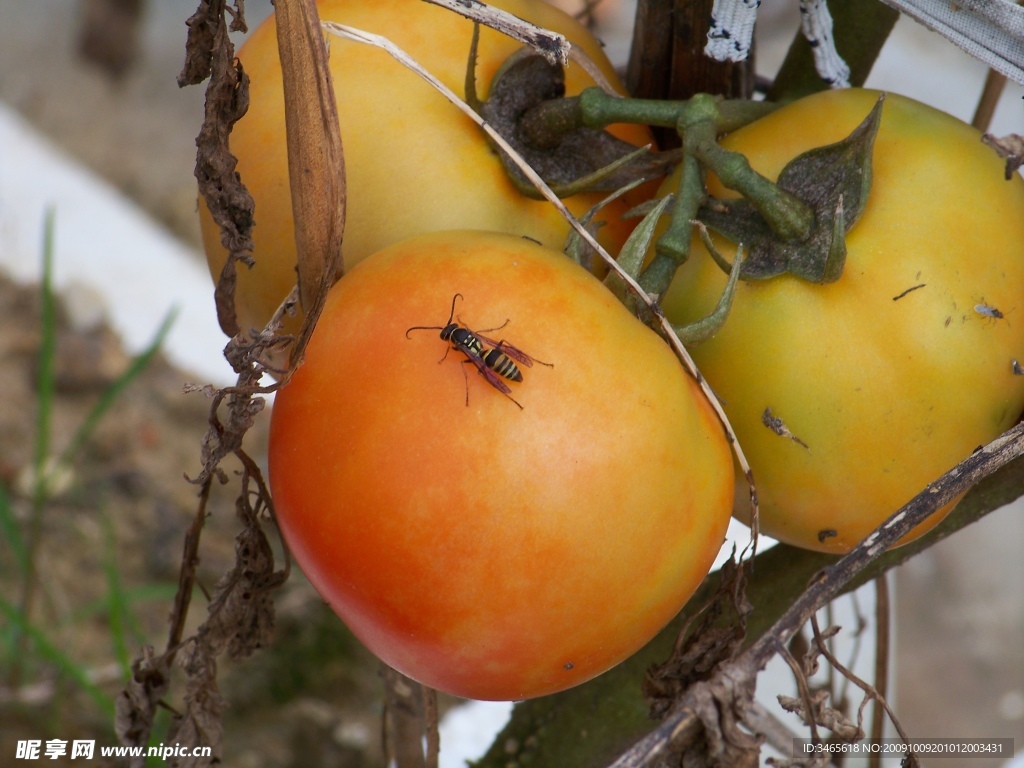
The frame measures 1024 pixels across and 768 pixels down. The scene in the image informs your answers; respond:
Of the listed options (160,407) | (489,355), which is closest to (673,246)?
(489,355)

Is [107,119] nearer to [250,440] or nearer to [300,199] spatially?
[250,440]

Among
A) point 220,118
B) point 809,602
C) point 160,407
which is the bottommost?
point 809,602

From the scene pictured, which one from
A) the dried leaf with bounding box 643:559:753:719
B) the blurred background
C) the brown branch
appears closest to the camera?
the brown branch

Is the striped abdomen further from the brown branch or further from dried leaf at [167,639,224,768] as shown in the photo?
dried leaf at [167,639,224,768]

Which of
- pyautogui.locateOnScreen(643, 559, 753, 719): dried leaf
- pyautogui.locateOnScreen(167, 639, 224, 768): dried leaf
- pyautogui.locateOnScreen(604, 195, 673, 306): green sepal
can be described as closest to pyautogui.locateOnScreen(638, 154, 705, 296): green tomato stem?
pyautogui.locateOnScreen(604, 195, 673, 306): green sepal

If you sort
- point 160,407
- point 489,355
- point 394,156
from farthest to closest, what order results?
1. point 160,407
2. point 394,156
3. point 489,355

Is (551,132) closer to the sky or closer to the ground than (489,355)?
closer to the sky

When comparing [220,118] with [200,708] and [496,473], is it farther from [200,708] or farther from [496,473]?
[200,708]
